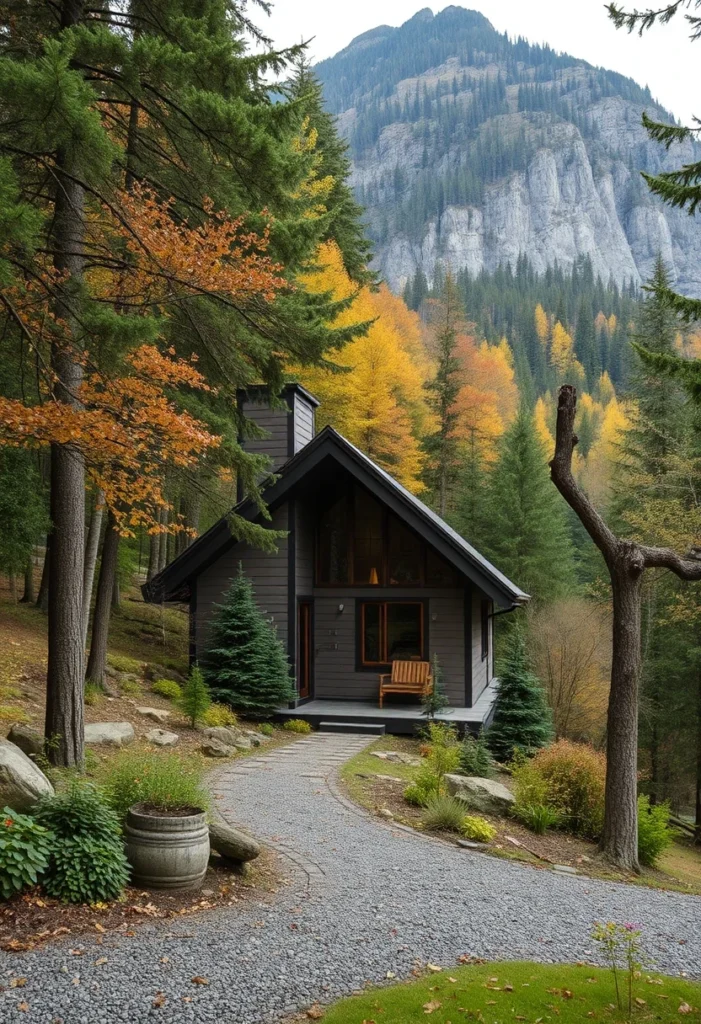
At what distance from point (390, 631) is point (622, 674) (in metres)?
7.64

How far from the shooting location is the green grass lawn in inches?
163

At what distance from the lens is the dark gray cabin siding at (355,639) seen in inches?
597

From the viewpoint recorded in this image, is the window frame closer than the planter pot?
No

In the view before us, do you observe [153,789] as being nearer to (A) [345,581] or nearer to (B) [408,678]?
(B) [408,678]

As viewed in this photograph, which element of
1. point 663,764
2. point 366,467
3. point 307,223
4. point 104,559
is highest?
point 307,223

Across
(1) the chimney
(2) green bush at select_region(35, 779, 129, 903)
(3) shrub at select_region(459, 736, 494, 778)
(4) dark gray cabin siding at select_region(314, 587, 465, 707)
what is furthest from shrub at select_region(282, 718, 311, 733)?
(2) green bush at select_region(35, 779, 129, 903)

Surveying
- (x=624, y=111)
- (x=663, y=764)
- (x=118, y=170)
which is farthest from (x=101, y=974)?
(x=624, y=111)

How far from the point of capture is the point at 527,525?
27.5m

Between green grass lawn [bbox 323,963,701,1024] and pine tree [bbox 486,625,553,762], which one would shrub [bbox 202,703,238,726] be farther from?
green grass lawn [bbox 323,963,701,1024]

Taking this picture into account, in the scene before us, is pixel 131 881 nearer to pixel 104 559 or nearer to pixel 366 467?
pixel 104 559

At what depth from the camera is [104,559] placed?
1353 cm

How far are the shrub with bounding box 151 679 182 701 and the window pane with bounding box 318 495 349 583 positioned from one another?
3811 millimetres

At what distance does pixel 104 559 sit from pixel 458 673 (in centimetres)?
712

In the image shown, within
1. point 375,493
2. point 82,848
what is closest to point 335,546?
point 375,493
